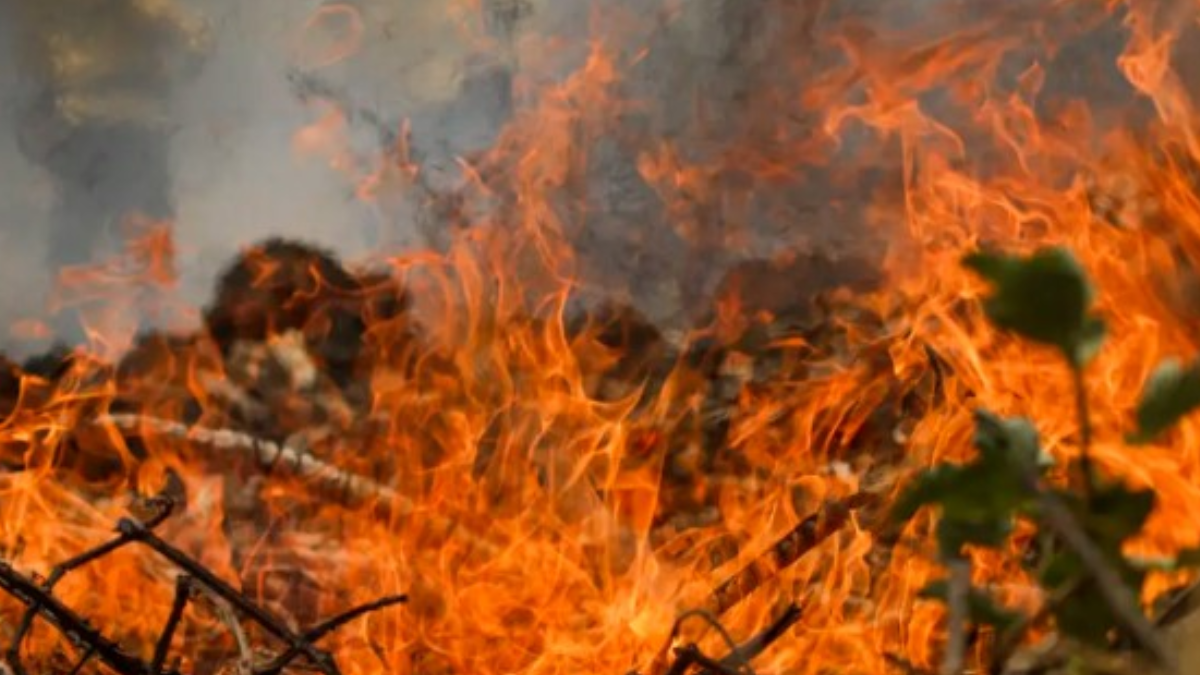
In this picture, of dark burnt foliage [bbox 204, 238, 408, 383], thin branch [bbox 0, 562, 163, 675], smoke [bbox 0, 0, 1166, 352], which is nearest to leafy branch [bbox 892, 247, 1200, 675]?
thin branch [bbox 0, 562, 163, 675]

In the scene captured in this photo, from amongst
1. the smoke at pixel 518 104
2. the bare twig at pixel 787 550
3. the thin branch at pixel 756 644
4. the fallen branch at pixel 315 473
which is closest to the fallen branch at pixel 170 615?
the thin branch at pixel 756 644

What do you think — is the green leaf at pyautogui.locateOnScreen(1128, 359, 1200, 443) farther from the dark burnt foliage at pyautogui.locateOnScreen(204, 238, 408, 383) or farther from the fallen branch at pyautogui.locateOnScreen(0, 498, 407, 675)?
the dark burnt foliage at pyautogui.locateOnScreen(204, 238, 408, 383)

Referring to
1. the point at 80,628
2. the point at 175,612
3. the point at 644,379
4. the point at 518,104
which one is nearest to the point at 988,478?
the point at 175,612

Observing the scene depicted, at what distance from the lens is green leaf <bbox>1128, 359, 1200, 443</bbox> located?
0.39 m

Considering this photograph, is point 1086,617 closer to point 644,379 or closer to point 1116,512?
point 1116,512

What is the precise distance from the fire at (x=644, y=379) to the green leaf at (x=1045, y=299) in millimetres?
1326

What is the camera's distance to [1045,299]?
376mm

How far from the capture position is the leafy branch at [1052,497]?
373mm

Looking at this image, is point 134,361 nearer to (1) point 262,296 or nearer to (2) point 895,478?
(1) point 262,296

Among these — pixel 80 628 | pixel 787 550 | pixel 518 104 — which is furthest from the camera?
pixel 518 104

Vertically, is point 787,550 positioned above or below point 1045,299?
above

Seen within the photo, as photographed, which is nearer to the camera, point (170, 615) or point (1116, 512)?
point (1116, 512)

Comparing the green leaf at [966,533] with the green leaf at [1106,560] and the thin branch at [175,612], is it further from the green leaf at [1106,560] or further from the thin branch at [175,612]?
the thin branch at [175,612]

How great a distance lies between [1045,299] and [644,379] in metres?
3.26
